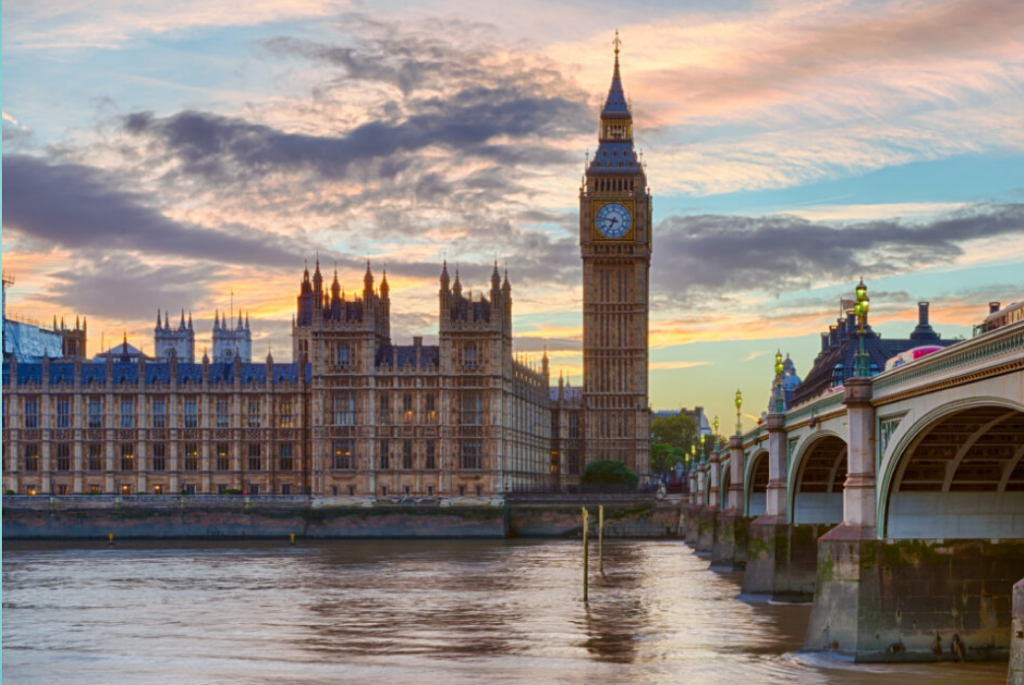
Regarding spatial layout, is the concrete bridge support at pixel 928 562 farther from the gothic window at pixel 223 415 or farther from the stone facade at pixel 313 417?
the gothic window at pixel 223 415

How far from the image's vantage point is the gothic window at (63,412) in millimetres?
140250

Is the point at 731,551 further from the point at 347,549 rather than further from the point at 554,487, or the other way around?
the point at 554,487

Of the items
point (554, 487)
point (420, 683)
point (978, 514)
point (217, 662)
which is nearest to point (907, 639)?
point (978, 514)

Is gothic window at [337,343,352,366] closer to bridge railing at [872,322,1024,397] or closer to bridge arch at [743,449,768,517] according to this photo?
bridge arch at [743,449,768,517]

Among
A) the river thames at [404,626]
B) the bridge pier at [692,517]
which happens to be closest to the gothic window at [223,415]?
the bridge pier at [692,517]

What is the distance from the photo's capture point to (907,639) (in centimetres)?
3475

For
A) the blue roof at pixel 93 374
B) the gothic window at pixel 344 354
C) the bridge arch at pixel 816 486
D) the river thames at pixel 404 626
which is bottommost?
the river thames at pixel 404 626

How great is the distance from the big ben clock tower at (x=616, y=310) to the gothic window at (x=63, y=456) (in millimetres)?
56242

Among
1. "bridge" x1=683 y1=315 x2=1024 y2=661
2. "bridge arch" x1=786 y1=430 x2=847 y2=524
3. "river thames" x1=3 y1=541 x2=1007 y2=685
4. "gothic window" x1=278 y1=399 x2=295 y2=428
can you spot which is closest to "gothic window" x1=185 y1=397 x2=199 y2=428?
"gothic window" x1=278 y1=399 x2=295 y2=428

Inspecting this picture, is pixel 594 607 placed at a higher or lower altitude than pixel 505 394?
lower

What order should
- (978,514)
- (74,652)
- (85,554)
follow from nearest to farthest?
(978,514)
(74,652)
(85,554)

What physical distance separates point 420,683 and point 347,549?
69.8 metres

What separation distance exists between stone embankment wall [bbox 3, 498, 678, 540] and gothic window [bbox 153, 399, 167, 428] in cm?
1903

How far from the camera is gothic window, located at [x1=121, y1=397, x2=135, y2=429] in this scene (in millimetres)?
140500
